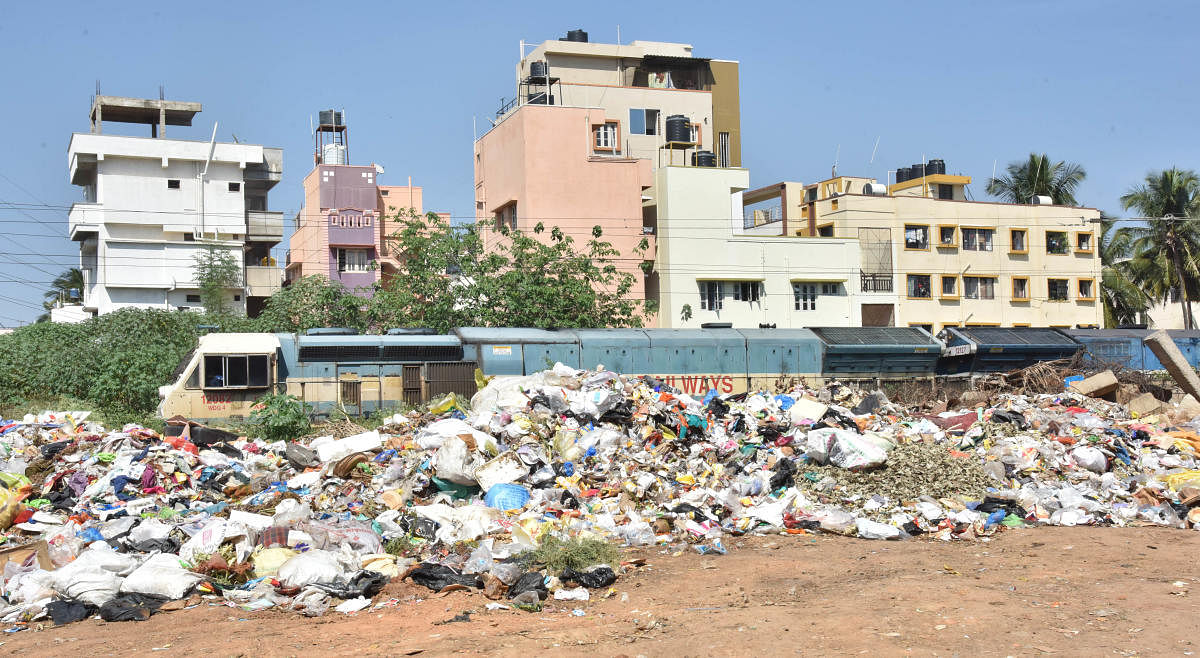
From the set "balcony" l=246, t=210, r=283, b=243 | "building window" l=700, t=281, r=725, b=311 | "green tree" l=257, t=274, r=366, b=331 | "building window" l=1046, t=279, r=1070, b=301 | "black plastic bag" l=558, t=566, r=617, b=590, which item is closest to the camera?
"black plastic bag" l=558, t=566, r=617, b=590

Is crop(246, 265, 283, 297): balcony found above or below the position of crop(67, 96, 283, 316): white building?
below

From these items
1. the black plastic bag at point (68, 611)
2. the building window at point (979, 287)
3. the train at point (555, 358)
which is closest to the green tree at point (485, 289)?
the train at point (555, 358)

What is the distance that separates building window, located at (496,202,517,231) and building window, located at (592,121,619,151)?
4.36 meters

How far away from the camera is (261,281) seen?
44.5 meters

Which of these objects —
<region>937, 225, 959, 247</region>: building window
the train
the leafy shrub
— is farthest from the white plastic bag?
<region>937, 225, 959, 247</region>: building window

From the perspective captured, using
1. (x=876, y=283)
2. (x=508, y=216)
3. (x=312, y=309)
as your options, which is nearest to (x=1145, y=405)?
(x=876, y=283)

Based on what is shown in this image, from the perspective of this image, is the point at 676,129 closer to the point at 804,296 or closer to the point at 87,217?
the point at 804,296

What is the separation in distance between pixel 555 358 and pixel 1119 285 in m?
36.5

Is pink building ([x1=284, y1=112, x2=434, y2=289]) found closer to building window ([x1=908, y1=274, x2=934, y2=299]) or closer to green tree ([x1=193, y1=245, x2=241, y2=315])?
green tree ([x1=193, y1=245, x2=241, y2=315])

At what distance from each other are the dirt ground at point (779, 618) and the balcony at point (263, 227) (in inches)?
1596

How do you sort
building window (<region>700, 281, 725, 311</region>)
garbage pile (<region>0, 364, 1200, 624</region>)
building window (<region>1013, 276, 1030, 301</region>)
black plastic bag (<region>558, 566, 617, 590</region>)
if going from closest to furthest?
black plastic bag (<region>558, 566, 617, 590</region>)
garbage pile (<region>0, 364, 1200, 624</region>)
building window (<region>700, 281, 725, 311</region>)
building window (<region>1013, 276, 1030, 301</region>)

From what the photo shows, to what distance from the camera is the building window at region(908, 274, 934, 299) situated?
41500mm

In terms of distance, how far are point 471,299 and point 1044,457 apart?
1774 cm

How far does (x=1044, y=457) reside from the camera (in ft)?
46.1
